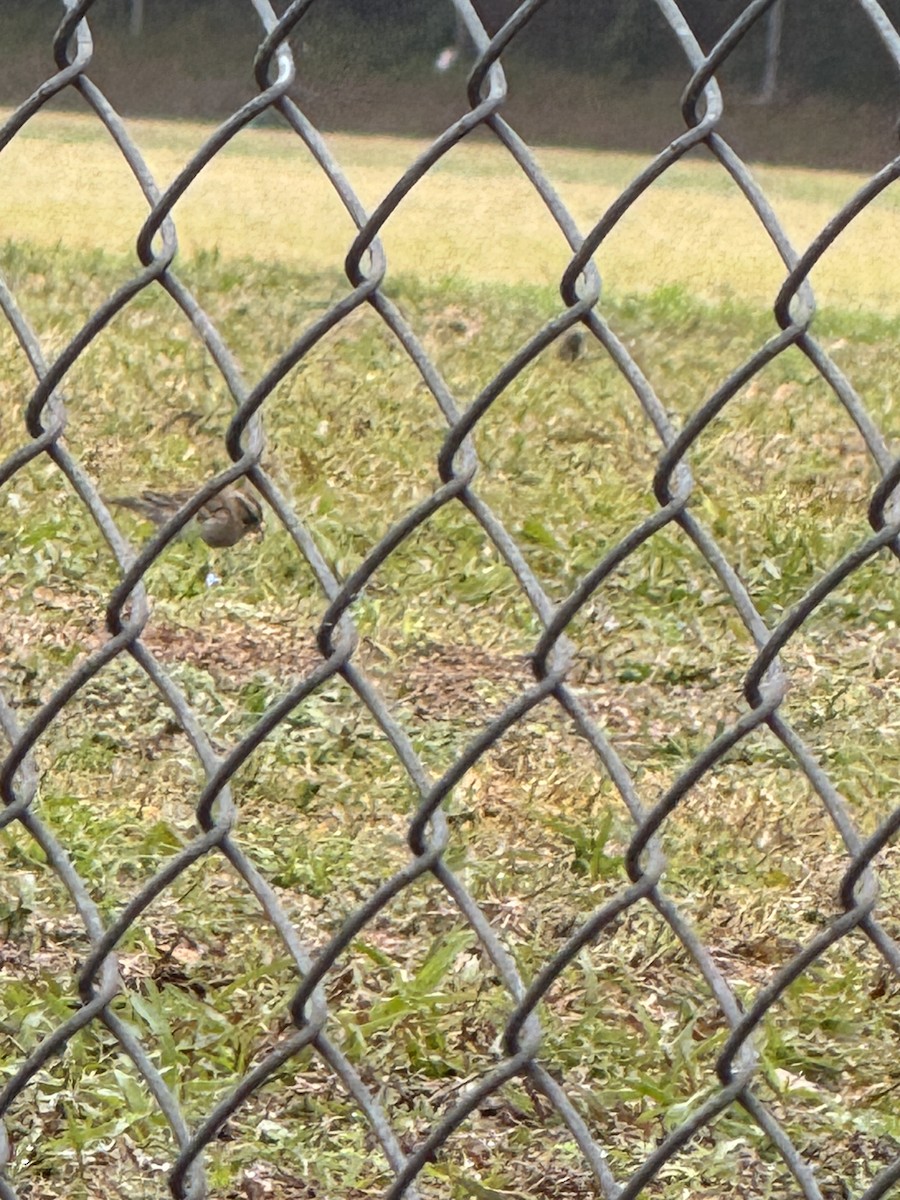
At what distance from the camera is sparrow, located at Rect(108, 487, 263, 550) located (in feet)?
9.25

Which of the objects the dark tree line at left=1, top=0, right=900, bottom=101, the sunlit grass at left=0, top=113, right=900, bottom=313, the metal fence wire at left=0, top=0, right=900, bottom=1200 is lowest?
the metal fence wire at left=0, top=0, right=900, bottom=1200

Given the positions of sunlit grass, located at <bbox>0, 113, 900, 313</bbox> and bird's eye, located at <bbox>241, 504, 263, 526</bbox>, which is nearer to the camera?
sunlit grass, located at <bbox>0, 113, 900, 313</bbox>

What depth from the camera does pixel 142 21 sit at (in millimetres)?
1729

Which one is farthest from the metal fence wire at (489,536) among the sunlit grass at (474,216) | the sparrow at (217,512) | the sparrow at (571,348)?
the sparrow at (571,348)

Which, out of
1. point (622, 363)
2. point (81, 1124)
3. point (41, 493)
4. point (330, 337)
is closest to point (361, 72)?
point (622, 363)

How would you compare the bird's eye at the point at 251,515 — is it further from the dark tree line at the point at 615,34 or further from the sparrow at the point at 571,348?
the sparrow at the point at 571,348

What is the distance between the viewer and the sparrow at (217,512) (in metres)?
2.82

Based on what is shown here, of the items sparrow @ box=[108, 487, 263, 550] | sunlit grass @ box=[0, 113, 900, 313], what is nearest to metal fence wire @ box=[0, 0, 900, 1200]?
sunlit grass @ box=[0, 113, 900, 313]

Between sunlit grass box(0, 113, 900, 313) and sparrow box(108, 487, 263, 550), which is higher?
sunlit grass box(0, 113, 900, 313)

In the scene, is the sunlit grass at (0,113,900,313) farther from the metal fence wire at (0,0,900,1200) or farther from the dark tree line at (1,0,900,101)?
the metal fence wire at (0,0,900,1200)

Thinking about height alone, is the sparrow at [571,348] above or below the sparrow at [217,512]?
above

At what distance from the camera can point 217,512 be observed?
282 centimetres

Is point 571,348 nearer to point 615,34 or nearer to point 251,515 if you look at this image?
point 251,515

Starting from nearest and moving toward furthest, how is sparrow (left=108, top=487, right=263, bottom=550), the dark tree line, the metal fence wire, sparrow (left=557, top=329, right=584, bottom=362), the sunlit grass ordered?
the metal fence wire, the dark tree line, the sunlit grass, sparrow (left=108, top=487, right=263, bottom=550), sparrow (left=557, top=329, right=584, bottom=362)
